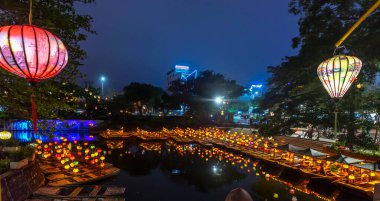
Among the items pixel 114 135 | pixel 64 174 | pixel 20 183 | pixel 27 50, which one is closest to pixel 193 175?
pixel 64 174

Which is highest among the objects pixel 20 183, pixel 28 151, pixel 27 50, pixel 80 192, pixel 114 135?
pixel 27 50

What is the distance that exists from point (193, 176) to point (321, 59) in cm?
1296

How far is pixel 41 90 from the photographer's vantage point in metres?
7.84

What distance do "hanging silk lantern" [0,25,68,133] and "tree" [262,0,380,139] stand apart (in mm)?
11264

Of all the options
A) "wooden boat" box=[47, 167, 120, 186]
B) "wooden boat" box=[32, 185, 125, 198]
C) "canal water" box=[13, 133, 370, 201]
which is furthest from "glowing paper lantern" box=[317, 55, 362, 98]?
"wooden boat" box=[47, 167, 120, 186]

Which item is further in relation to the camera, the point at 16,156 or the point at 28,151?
the point at 28,151

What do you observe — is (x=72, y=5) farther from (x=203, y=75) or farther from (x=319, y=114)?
(x=203, y=75)

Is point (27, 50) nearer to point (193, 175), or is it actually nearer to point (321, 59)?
point (321, 59)

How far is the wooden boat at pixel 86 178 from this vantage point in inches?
540

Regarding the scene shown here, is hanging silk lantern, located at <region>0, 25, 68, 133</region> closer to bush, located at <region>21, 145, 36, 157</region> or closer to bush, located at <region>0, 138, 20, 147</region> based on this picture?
bush, located at <region>21, 145, 36, 157</region>

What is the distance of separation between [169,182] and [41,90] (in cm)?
1313

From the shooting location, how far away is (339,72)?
6742mm

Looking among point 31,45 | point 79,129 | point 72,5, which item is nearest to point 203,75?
point 79,129

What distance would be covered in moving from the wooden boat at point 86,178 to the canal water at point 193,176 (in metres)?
0.43
